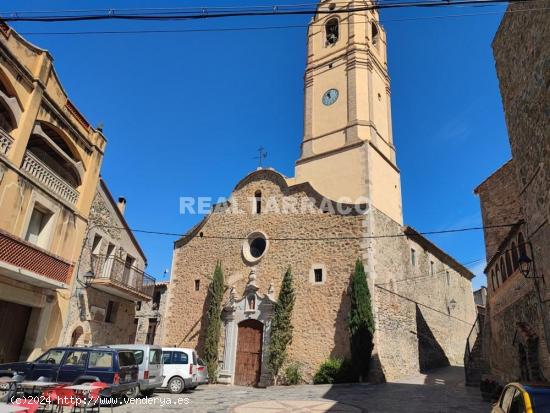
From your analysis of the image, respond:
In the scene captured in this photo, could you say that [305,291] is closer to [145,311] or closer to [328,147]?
[328,147]

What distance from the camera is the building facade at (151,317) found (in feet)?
70.5

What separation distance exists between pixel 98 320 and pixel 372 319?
9.49 m

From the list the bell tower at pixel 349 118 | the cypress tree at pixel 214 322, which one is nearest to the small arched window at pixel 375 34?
the bell tower at pixel 349 118

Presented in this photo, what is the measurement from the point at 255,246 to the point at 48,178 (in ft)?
30.8

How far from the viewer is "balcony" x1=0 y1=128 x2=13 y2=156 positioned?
9555 millimetres

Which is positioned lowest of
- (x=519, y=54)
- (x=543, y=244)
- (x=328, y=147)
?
(x=543, y=244)

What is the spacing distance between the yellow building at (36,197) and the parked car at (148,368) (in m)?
2.74

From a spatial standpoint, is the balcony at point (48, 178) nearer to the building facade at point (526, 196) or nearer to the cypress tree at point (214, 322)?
the cypress tree at point (214, 322)

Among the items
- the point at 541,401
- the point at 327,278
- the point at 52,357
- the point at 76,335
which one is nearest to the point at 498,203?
the point at 327,278

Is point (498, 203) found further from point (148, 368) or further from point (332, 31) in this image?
point (332, 31)

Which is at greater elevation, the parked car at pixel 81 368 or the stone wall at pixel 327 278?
the stone wall at pixel 327 278

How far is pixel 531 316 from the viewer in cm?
848

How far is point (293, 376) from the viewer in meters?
14.5

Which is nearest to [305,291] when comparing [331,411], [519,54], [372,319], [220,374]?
[372,319]
